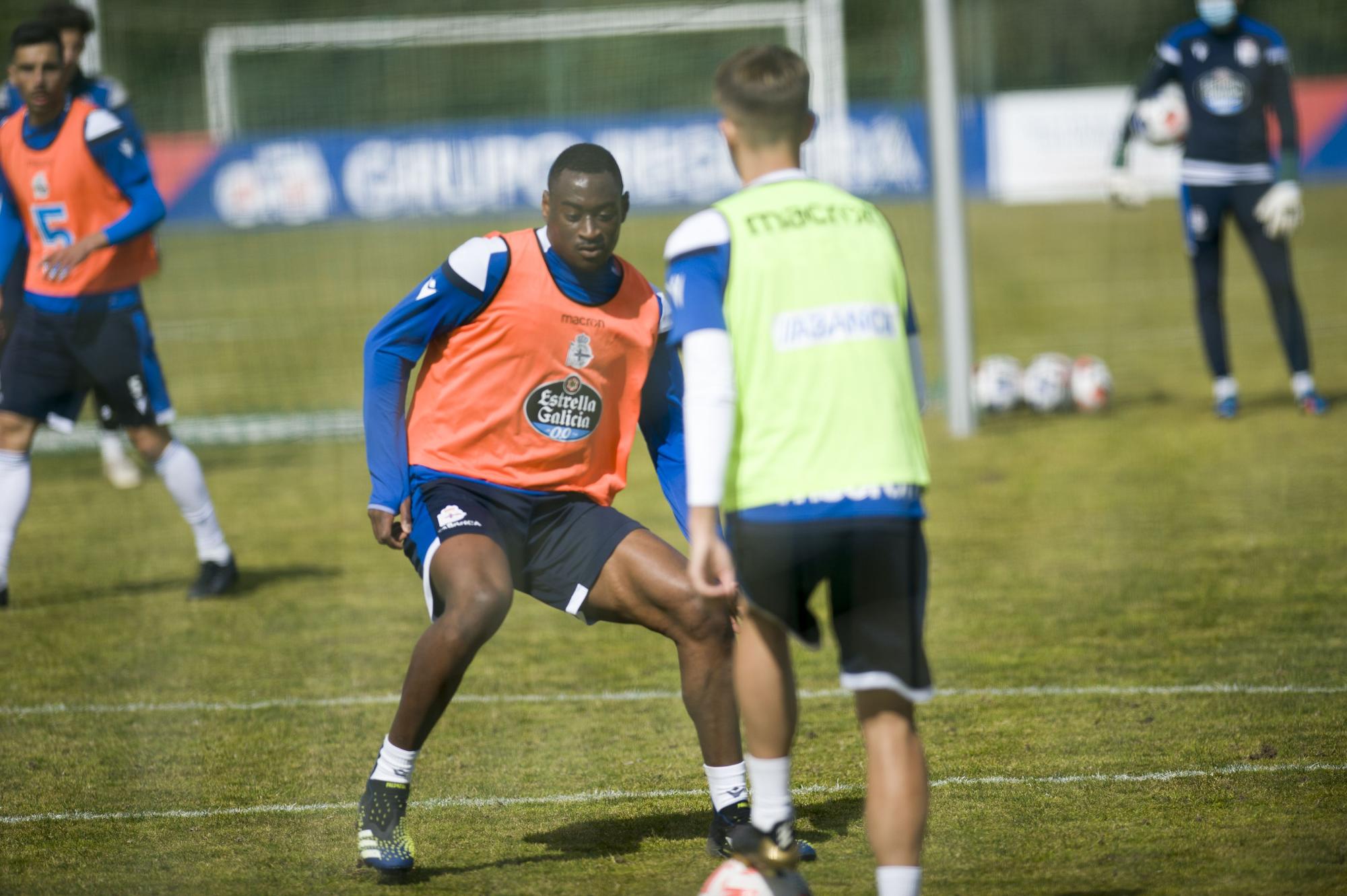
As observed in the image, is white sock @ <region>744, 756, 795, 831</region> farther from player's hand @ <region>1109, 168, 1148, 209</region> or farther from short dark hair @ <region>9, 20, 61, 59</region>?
player's hand @ <region>1109, 168, 1148, 209</region>

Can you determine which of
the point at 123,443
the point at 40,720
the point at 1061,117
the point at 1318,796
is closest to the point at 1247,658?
the point at 1318,796

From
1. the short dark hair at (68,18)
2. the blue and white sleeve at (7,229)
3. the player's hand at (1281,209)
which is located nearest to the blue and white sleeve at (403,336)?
the blue and white sleeve at (7,229)

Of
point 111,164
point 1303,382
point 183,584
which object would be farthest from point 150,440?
point 1303,382

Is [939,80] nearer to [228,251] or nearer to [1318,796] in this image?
[1318,796]

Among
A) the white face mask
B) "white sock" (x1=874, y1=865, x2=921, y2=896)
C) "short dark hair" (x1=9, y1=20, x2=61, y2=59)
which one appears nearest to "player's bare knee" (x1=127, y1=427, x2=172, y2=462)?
"short dark hair" (x1=9, y1=20, x2=61, y2=59)

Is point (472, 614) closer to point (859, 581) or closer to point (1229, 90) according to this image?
point (859, 581)

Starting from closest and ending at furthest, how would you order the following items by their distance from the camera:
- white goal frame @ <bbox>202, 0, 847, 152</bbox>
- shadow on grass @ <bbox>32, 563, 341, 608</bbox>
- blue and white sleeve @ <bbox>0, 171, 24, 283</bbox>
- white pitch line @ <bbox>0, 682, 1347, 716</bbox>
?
white pitch line @ <bbox>0, 682, 1347, 716</bbox>
blue and white sleeve @ <bbox>0, 171, 24, 283</bbox>
shadow on grass @ <bbox>32, 563, 341, 608</bbox>
white goal frame @ <bbox>202, 0, 847, 152</bbox>

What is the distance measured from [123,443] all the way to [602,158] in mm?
9239

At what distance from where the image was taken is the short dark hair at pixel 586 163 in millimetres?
4262

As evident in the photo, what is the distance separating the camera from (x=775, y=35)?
23016 millimetres

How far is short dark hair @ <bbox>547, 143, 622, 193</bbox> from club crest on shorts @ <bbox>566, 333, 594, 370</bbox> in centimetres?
43

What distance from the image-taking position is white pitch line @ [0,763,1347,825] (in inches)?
187

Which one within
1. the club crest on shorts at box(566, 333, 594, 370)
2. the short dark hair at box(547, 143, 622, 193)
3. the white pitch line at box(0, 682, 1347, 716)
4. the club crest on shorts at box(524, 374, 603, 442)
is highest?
the short dark hair at box(547, 143, 622, 193)

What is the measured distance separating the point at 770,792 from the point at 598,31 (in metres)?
12.4
